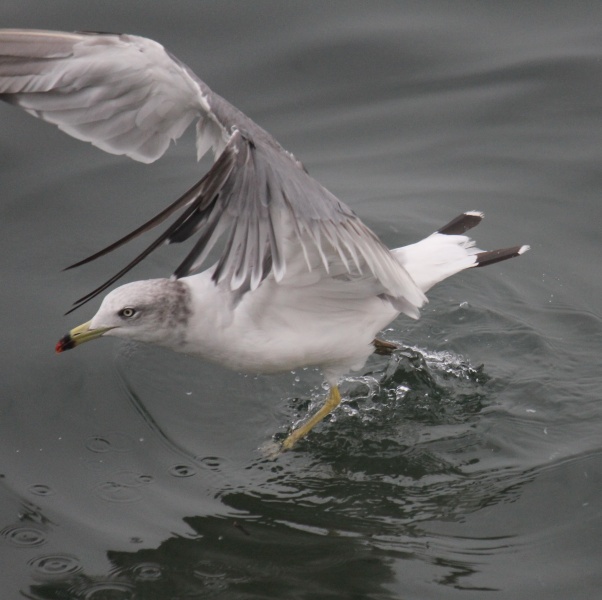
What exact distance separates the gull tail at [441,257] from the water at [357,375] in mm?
652

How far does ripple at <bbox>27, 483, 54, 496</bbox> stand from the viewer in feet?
17.1

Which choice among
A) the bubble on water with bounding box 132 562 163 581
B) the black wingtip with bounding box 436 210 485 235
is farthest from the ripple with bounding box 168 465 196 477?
the black wingtip with bounding box 436 210 485 235

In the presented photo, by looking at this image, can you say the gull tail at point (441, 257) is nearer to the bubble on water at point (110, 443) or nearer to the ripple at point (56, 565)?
the bubble on water at point (110, 443)

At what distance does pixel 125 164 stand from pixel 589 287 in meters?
3.51

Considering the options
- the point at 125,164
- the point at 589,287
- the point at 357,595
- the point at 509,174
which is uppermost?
the point at 125,164

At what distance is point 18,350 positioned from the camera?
631cm

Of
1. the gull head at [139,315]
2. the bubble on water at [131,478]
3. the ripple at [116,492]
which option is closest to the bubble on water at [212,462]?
the bubble on water at [131,478]

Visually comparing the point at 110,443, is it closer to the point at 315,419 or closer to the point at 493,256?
the point at 315,419

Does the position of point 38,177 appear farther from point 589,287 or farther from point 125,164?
point 589,287

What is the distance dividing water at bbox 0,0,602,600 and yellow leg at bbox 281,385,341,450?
0.06 m

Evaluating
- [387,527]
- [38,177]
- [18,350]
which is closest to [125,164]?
[38,177]

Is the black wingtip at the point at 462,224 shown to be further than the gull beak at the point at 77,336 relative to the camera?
Yes

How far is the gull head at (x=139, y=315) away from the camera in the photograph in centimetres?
518

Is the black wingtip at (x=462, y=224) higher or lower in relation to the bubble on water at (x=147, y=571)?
higher
